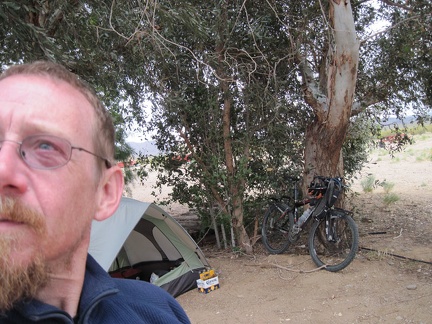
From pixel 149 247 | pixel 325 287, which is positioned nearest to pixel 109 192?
pixel 325 287

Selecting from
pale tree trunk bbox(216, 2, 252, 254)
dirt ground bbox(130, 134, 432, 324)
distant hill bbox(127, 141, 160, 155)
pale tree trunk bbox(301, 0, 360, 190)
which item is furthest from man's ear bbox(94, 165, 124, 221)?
distant hill bbox(127, 141, 160, 155)

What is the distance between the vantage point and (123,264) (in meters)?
6.20

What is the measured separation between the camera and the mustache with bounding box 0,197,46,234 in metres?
0.82

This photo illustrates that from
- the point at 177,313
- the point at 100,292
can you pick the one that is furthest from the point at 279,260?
the point at 100,292

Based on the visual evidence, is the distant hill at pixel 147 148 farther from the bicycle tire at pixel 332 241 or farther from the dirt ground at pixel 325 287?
the bicycle tire at pixel 332 241

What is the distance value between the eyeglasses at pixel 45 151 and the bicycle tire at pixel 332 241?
16.8 ft

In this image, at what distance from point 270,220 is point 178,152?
1909 mm

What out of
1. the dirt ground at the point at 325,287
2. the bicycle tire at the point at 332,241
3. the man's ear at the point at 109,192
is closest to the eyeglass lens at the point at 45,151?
the man's ear at the point at 109,192

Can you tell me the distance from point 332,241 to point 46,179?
18.1ft

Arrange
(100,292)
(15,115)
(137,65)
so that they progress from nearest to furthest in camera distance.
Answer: (15,115) → (100,292) → (137,65)

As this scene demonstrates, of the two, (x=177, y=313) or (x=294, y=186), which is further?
(x=294, y=186)

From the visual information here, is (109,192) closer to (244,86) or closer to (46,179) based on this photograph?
(46,179)

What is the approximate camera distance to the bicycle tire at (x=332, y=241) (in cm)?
572

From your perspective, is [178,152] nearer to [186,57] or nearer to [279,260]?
[186,57]
